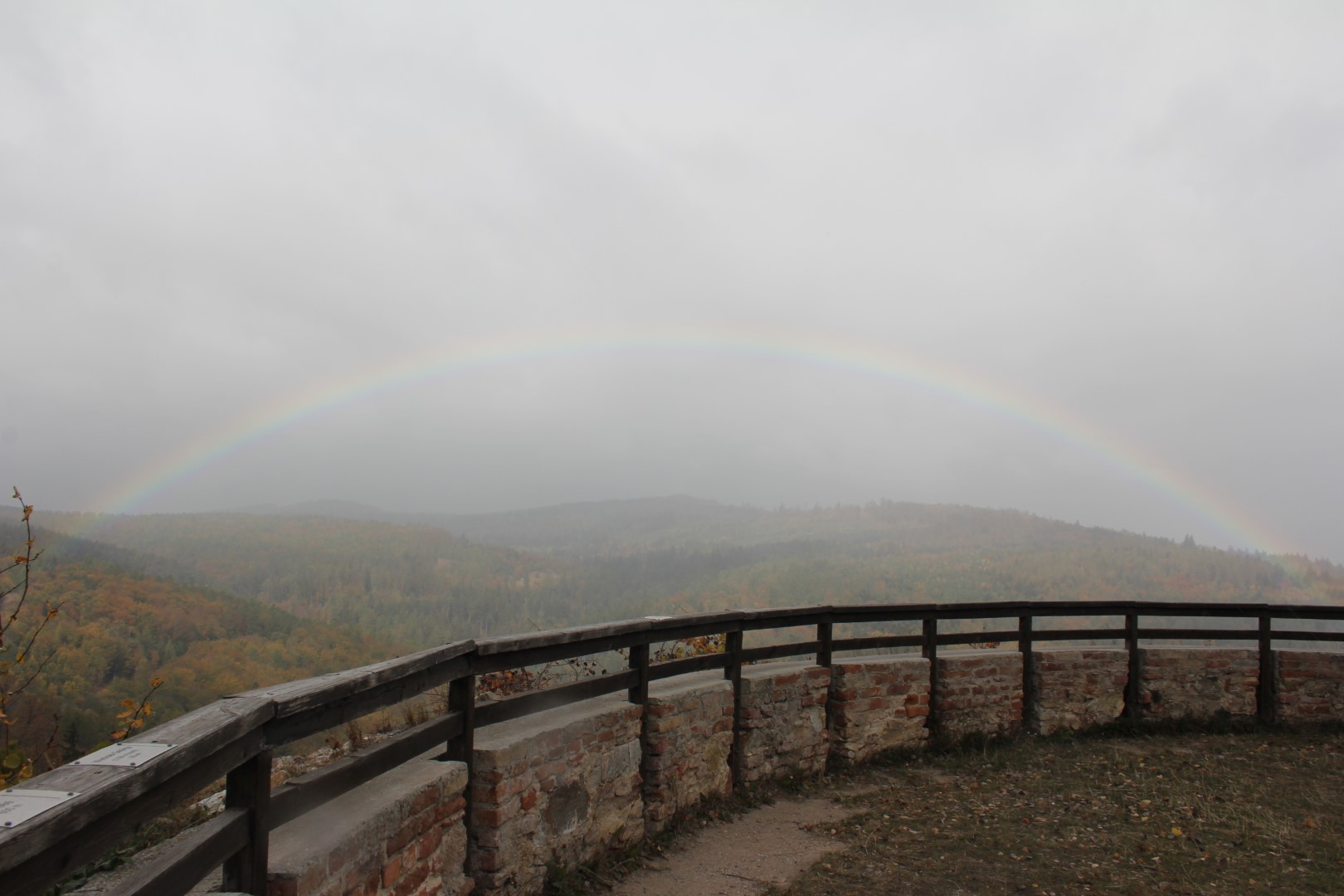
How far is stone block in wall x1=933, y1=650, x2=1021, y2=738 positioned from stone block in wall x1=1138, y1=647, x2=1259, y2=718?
1847 mm

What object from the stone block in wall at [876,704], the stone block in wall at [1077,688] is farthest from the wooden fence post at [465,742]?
the stone block in wall at [1077,688]

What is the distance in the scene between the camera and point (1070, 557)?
213ft

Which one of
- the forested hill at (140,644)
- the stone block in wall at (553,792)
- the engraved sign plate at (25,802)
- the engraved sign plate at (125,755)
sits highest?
the engraved sign plate at (25,802)

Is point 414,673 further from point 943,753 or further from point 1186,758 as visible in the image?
point 1186,758

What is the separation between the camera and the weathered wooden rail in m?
1.63

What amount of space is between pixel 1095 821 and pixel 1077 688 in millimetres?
3040

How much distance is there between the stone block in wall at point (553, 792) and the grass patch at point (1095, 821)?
4.01ft

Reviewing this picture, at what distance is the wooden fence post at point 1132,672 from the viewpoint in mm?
8859

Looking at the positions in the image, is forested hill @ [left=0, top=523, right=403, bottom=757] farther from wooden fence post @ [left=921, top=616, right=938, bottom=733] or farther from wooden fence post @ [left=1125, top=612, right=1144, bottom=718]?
wooden fence post @ [left=1125, top=612, right=1144, bottom=718]

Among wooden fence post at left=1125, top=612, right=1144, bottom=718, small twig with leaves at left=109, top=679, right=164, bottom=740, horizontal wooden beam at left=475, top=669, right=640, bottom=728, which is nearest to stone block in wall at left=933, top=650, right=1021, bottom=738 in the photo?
wooden fence post at left=1125, top=612, right=1144, bottom=718

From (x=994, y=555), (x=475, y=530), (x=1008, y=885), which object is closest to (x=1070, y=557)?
(x=994, y=555)

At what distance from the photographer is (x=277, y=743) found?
2.57 metres

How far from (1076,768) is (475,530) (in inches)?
4739

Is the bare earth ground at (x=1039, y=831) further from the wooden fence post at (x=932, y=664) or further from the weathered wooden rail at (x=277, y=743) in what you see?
the weathered wooden rail at (x=277, y=743)
